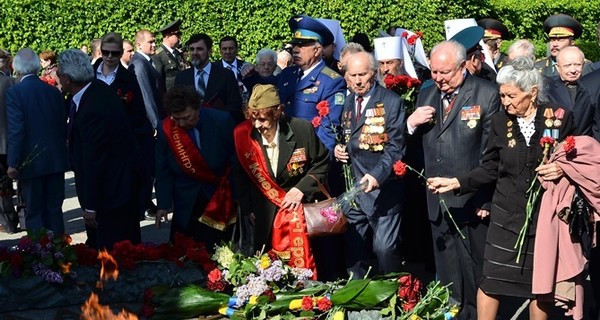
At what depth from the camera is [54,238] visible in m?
7.35

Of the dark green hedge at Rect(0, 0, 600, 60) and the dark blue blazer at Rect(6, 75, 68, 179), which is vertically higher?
the dark green hedge at Rect(0, 0, 600, 60)

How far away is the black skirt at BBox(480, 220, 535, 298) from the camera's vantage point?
7129 millimetres

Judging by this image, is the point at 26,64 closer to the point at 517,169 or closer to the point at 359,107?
the point at 359,107

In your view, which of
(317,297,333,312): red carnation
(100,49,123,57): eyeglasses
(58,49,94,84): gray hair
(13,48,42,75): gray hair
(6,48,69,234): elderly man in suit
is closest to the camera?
(317,297,333,312): red carnation

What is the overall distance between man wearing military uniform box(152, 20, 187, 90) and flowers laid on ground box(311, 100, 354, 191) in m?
5.38

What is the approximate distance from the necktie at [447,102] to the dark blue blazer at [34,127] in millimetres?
3874

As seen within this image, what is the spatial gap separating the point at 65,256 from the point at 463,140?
2.76 m

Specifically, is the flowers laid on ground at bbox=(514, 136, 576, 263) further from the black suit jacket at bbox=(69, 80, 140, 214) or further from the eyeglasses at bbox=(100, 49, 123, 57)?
the eyeglasses at bbox=(100, 49, 123, 57)

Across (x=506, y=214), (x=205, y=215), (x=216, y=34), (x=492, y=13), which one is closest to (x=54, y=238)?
(x=205, y=215)

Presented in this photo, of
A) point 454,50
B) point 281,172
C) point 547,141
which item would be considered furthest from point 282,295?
point 454,50

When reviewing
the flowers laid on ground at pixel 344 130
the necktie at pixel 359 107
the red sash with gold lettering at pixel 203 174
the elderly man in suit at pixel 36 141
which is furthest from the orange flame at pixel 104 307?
the elderly man in suit at pixel 36 141

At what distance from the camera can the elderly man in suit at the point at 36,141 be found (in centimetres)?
998

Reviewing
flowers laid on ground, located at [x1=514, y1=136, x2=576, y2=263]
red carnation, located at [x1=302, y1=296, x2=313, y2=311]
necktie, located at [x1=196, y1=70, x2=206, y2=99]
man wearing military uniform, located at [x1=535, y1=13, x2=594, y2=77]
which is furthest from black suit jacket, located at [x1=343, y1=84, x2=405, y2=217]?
Answer: necktie, located at [x1=196, y1=70, x2=206, y2=99]

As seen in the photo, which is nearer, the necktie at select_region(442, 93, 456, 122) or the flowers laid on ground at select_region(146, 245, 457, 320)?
the flowers laid on ground at select_region(146, 245, 457, 320)
